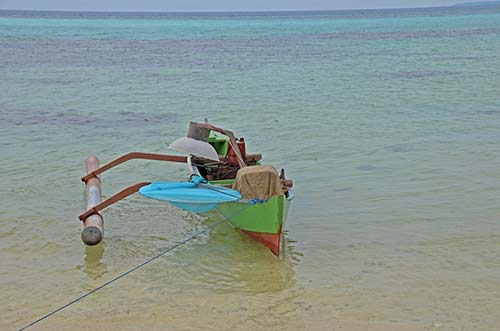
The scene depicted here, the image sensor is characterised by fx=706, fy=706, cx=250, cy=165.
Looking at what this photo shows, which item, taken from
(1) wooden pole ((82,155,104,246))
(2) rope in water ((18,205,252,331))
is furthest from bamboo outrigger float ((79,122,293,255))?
(2) rope in water ((18,205,252,331))

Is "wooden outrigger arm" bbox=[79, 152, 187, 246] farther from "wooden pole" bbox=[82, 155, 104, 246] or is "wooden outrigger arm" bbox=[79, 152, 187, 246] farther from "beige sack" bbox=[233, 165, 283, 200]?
"beige sack" bbox=[233, 165, 283, 200]

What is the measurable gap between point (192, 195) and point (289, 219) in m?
Answer: 1.88

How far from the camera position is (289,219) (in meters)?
8.82

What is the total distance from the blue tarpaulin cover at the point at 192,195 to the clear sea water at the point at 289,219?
0.65 m

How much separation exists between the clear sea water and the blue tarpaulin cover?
0.65 metres

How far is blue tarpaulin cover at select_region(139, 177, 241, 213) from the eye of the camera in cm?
729

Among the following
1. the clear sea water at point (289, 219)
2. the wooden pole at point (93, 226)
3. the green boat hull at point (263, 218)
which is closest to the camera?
the clear sea water at point (289, 219)

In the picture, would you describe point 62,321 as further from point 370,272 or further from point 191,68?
point 191,68

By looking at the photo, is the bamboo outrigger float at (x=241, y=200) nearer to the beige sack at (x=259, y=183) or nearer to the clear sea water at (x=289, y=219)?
the beige sack at (x=259, y=183)

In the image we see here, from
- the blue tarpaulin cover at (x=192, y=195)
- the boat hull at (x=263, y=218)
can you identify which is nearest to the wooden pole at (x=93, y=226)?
the blue tarpaulin cover at (x=192, y=195)

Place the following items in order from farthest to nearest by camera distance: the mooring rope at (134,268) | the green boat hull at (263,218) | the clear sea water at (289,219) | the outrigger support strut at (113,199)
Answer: the outrigger support strut at (113,199)
the green boat hull at (263,218)
the clear sea water at (289,219)
the mooring rope at (134,268)

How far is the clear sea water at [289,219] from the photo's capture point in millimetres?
6375

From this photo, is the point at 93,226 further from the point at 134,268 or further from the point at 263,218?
the point at 263,218

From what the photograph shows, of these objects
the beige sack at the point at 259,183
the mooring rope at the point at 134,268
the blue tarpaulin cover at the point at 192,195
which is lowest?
the mooring rope at the point at 134,268
